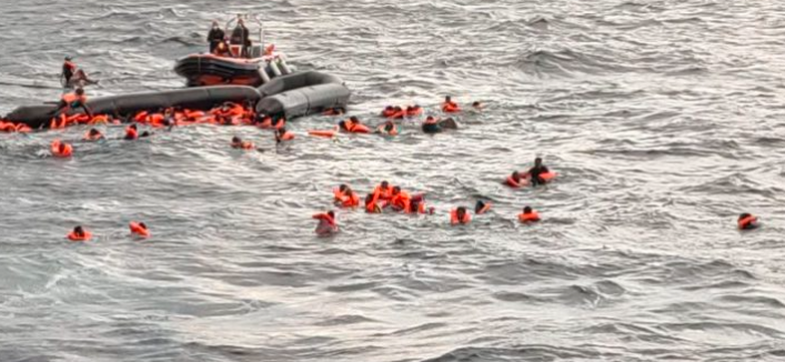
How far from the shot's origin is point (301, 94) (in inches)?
2164

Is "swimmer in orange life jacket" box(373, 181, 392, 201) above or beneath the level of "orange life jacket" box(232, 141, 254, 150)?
above

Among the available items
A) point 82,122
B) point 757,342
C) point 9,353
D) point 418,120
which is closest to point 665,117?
point 418,120

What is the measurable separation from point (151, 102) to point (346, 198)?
12.7 m

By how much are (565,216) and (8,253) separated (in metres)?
13.9

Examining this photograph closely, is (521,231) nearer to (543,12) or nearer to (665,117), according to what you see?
(665,117)

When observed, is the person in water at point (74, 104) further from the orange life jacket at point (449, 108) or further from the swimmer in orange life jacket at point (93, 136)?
the orange life jacket at point (449, 108)

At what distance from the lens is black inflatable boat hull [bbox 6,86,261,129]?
52.2m

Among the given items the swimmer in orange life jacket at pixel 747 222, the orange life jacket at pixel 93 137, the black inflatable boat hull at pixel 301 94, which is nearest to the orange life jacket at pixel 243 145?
the black inflatable boat hull at pixel 301 94

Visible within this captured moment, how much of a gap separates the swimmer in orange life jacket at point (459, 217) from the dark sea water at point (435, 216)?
0.21 metres

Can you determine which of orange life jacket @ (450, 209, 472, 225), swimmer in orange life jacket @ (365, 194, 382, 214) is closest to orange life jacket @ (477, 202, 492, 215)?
orange life jacket @ (450, 209, 472, 225)

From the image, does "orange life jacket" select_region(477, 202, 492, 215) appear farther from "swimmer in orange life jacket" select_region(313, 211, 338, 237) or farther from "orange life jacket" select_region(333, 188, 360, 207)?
"swimmer in orange life jacket" select_region(313, 211, 338, 237)

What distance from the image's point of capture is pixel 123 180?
46406mm

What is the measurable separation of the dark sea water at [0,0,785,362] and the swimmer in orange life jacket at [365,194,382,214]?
20.4 inches

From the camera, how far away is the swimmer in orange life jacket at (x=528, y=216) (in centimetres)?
4159
